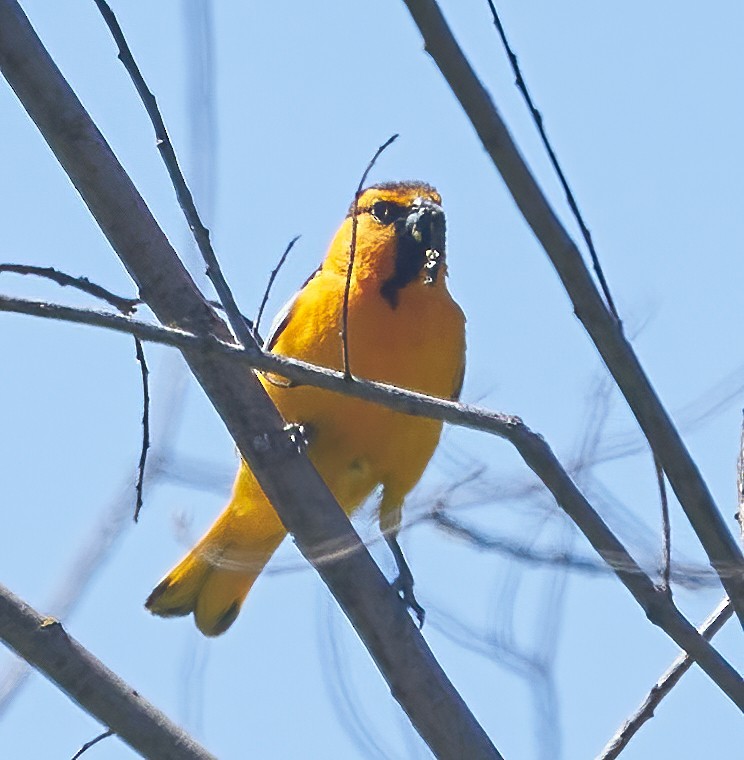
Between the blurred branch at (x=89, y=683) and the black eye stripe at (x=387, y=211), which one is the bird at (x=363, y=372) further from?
the blurred branch at (x=89, y=683)

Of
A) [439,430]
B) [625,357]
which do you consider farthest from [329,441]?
[625,357]

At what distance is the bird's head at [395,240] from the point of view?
4.68 meters

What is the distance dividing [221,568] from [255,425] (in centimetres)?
195

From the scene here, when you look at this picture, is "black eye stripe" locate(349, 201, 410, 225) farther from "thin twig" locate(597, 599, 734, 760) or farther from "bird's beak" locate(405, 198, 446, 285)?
"thin twig" locate(597, 599, 734, 760)

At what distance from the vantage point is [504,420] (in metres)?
2.17

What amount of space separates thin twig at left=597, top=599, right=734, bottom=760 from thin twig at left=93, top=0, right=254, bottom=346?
4.13 feet

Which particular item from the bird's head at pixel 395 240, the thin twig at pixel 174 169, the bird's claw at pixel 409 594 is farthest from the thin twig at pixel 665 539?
the bird's head at pixel 395 240

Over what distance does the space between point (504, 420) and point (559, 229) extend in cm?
38

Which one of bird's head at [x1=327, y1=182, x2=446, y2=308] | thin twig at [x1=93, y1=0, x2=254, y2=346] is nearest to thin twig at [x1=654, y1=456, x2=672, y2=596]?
thin twig at [x1=93, y1=0, x2=254, y2=346]

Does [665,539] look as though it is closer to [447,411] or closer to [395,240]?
[447,411]

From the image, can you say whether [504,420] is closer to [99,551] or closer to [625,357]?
[625,357]

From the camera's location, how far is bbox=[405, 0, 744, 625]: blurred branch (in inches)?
72.7

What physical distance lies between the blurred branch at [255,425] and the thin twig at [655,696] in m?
0.27

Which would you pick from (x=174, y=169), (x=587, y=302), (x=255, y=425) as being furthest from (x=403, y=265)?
(x=587, y=302)
